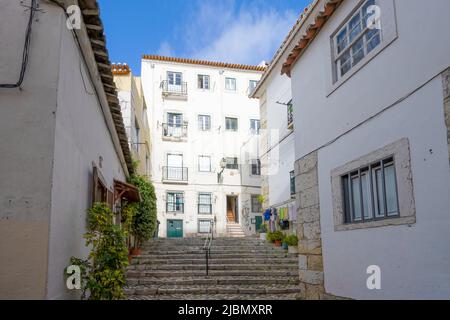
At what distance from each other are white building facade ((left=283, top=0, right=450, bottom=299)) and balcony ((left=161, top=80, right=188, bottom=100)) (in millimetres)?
19413

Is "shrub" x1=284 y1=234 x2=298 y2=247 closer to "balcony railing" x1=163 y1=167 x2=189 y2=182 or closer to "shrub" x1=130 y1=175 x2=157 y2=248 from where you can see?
"shrub" x1=130 y1=175 x2=157 y2=248

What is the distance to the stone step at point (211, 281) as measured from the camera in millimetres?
11773

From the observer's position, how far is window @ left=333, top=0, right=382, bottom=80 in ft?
22.6

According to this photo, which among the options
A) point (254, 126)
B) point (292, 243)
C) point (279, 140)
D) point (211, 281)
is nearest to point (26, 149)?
point (211, 281)

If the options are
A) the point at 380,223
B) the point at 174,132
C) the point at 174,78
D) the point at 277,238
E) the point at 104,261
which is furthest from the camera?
the point at 174,78

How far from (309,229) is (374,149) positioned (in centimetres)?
262

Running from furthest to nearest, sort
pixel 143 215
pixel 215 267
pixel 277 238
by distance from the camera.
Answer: pixel 277 238 < pixel 143 215 < pixel 215 267

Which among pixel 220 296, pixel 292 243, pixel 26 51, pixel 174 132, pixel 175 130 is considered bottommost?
pixel 220 296

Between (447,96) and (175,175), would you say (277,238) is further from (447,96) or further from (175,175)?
(447,96)

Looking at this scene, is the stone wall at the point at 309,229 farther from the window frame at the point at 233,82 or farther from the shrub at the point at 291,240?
the window frame at the point at 233,82

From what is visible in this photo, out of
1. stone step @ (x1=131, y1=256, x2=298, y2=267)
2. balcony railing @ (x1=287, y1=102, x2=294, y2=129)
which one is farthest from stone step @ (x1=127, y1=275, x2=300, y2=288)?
balcony railing @ (x1=287, y1=102, x2=294, y2=129)

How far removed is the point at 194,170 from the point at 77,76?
22.0m

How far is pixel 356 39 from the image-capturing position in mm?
7270

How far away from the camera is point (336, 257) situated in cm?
762
